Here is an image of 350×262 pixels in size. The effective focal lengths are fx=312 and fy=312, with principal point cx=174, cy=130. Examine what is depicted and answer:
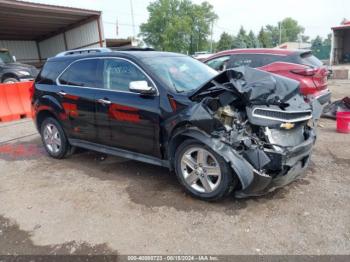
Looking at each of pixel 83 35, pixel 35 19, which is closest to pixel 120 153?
pixel 83 35

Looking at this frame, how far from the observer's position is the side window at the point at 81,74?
481cm

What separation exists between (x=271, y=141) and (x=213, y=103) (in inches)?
30.2

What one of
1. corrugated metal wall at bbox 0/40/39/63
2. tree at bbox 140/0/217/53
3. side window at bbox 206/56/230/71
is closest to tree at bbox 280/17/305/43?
tree at bbox 140/0/217/53

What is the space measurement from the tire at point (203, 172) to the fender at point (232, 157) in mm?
67

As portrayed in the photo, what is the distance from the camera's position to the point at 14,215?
3.75 m

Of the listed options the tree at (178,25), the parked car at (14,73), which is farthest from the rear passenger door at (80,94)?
the tree at (178,25)

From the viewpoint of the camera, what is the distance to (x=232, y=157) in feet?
11.0

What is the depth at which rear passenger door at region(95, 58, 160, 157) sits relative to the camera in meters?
4.08

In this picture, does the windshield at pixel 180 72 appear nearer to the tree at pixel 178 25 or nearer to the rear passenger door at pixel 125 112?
the rear passenger door at pixel 125 112

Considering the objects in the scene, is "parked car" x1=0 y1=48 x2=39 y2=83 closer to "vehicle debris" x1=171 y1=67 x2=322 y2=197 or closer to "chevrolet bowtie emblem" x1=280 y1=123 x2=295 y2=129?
"vehicle debris" x1=171 y1=67 x2=322 y2=197

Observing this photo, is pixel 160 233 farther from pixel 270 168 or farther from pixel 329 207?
pixel 329 207

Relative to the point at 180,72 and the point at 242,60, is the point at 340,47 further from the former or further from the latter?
the point at 180,72

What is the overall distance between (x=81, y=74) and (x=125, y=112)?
49.5 inches

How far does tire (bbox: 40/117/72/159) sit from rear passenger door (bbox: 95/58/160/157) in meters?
1.05
